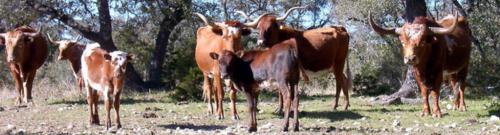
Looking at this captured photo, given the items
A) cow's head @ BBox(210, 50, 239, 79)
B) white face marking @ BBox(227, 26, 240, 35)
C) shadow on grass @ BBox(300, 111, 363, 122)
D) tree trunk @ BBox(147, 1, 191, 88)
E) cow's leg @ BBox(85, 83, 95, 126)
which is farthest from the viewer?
tree trunk @ BBox(147, 1, 191, 88)

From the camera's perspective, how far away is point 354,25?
47156mm

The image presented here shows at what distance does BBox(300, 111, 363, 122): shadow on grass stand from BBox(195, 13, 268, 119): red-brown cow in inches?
63.6

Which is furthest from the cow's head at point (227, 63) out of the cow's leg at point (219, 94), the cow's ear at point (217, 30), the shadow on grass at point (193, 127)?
the cow's ear at point (217, 30)

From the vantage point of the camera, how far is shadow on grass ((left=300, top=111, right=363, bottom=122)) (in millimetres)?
16444

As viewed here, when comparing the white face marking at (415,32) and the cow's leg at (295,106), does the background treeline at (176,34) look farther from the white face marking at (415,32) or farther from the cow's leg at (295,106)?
the cow's leg at (295,106)

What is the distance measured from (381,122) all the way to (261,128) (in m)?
2.74

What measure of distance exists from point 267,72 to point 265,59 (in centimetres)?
24

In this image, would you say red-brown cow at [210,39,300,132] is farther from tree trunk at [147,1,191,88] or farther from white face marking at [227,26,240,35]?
tree trunk at [147,1,191,88]

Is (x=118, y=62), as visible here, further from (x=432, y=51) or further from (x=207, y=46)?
(x=432, y=51)

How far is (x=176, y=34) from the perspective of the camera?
1404 inches

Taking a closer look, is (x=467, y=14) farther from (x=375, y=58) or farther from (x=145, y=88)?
(x=145, y=88)

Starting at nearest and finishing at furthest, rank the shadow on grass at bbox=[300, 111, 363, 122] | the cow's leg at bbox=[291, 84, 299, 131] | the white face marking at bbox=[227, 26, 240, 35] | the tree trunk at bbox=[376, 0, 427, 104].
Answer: the cow's leg at bbox=[291, 84, 299, 131]
the shadow on grass at bbox=[300, 111, 363, 122]
the white face marking at bbox=[227, 26, 240, 35]
the tree trunk at bbox=[376, 0, 427, 104]

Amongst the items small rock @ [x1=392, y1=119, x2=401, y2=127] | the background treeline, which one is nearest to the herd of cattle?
small rock @ [x1=392, y1=119, x2=401, y2=127]

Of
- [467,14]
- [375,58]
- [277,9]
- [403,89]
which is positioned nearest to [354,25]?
[277,9]
